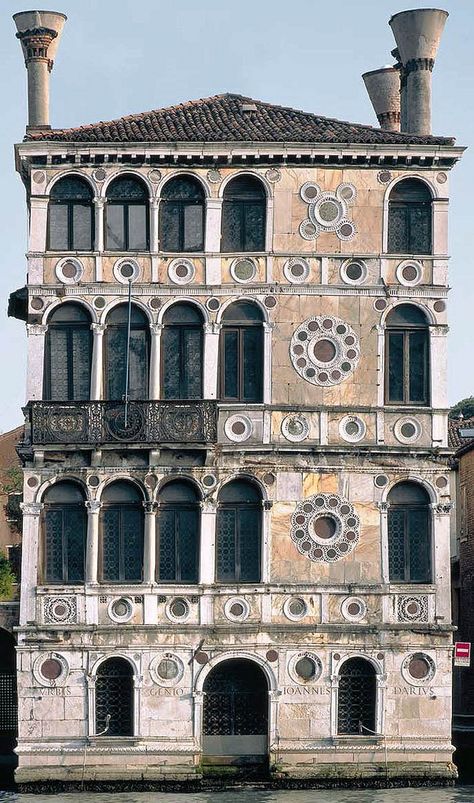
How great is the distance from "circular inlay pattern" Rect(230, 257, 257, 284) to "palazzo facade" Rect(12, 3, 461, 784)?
0.25 ft

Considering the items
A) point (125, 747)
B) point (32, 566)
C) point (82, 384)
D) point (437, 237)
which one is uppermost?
point (437, 237)

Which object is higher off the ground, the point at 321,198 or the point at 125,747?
the point at 321,198

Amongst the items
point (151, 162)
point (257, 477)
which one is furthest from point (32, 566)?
point (151, 162)

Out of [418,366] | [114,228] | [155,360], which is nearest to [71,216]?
[114,228]

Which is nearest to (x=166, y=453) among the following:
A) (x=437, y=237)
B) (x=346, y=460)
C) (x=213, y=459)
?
(x=213, y=459)

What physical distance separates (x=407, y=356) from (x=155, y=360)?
5.69m

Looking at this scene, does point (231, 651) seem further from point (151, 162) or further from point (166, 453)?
point (151, 162)

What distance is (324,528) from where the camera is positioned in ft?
158

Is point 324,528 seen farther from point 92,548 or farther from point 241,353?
point 92,548

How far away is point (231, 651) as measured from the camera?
156ft

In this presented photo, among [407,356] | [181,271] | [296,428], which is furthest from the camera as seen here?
[407,356]

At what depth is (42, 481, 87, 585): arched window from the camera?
47.9 metres

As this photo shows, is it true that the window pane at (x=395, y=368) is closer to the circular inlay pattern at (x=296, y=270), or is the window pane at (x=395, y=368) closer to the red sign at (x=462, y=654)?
the circular inlay pattern at (x=296, y=270)

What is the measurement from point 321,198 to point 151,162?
3.93 meters
